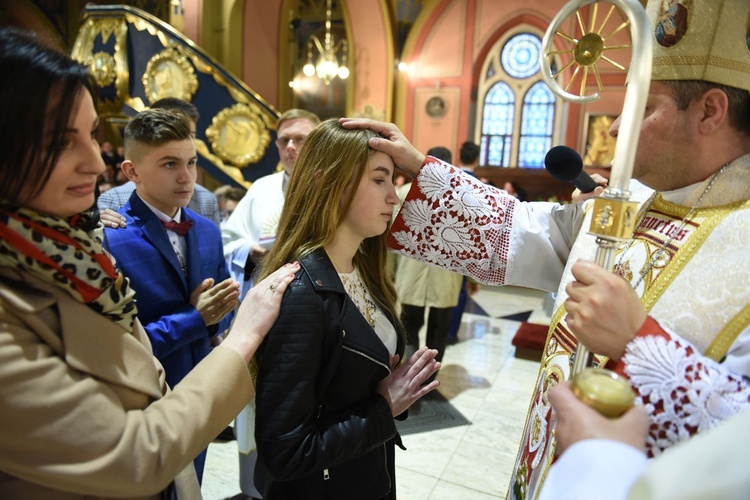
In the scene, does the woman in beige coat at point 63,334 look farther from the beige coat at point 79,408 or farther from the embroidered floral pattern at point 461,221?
the embroidered floral pattern at point 461,221

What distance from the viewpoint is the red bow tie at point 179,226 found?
1.94 meters

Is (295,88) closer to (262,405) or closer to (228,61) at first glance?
(228,61)

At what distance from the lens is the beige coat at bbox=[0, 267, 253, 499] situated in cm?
73

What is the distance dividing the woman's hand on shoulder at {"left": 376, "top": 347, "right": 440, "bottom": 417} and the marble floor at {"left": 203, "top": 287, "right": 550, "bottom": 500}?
153cm

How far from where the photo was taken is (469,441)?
3.21 meters

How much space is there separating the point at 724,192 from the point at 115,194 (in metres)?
2.76

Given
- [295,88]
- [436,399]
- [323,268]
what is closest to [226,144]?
[436,399]

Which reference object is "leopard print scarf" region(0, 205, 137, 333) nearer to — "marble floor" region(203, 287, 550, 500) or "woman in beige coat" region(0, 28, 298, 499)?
"woman in beige coat" region(0, 28, 298, 499)

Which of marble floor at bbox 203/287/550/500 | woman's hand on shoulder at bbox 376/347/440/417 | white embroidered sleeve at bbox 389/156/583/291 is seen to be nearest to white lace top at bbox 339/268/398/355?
woman's hand on shoulder at bbox 376/347/440/417

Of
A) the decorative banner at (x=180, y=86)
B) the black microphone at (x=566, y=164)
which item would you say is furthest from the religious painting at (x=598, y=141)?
the black microphone at (x=566, y=164)

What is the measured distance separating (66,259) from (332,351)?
66 cm

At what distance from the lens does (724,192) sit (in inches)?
41.7

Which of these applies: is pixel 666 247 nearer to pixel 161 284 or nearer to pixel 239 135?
pixel 161 284

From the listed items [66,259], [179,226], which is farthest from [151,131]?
[66,259]
